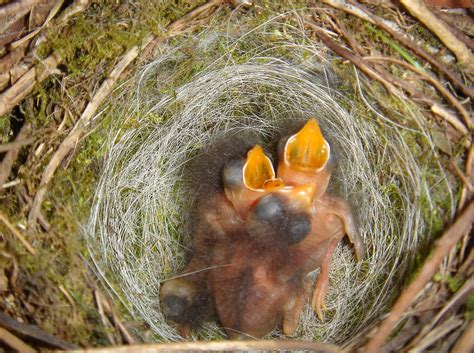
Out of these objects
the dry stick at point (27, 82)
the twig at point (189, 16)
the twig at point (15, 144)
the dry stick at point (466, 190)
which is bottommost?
the dry stick at point (466, 190)

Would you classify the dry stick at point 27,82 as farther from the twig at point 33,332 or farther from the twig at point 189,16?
the twig at point 33,332

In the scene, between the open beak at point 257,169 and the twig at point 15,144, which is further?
the open beak at point 257,169

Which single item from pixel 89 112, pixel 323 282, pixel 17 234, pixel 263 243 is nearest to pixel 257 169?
pixel 263 243

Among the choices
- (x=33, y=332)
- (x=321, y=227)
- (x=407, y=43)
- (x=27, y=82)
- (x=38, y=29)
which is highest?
(x=38, y=29)

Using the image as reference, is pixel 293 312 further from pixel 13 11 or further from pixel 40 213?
pixel 13 11

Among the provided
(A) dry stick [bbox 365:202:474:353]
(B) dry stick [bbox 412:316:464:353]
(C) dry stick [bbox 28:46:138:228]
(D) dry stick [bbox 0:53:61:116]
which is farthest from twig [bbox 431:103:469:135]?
(D) dry stick [bbox 0:53:61:116]

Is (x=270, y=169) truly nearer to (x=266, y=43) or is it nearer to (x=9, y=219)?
(x=266, y=43)

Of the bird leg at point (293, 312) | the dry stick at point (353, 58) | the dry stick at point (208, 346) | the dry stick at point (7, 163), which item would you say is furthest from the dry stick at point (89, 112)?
the bird leg at point (293, 312)
